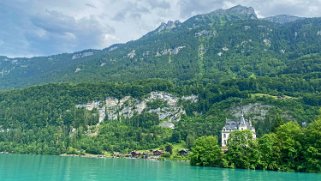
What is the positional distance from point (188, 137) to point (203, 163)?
267ft

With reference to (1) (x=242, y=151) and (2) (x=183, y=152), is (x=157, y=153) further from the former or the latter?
(1) (x=242, y=151)

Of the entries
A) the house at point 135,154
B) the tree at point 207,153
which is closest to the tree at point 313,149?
the tree at point 207,153

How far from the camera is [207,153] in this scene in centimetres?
11262

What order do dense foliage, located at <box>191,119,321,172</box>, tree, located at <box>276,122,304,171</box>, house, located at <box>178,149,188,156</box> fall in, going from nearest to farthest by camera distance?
dense foliage, located at <box>191,119,321,172</box> < tree, located at <box>276,122,304,171</box> < house, located at <box>178,149,188,156</box>

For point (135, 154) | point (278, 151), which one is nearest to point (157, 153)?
point (135, 154)

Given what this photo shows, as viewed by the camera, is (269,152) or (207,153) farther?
(207,153)

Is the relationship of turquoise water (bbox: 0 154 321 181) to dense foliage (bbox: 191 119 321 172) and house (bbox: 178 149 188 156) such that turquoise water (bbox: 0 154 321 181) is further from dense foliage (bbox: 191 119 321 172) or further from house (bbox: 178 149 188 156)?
house (bbox: 178 149 188 156)

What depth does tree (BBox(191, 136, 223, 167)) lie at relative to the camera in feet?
366

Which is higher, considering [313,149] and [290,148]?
[290,148]

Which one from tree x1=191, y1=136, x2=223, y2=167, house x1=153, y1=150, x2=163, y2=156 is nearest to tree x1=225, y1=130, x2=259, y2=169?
tree x1=191, y1=136, x2=223, y2=167

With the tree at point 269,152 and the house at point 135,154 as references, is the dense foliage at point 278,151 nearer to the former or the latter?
the tree at point 269,152

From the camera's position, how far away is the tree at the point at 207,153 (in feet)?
366

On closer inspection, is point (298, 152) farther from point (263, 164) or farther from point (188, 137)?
point (188, 137)

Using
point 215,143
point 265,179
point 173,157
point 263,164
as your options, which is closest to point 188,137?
point 173,157
